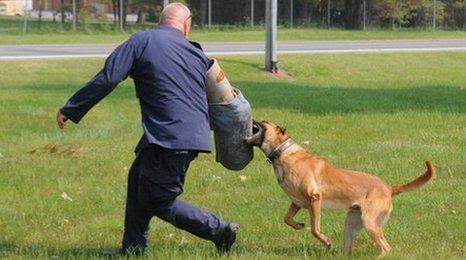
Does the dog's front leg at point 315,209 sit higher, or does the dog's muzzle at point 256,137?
the dog's muzzle at point 256,137

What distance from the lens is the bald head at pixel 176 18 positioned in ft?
19.5

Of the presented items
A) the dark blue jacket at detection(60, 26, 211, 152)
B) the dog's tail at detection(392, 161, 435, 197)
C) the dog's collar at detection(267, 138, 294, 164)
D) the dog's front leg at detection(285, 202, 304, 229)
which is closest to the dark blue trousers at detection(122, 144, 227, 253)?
the dark blue jacket at detection(60, 26, 211, 152)

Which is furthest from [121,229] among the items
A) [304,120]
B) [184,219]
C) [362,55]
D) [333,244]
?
[362,55]

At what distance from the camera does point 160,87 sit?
5770 millimetres

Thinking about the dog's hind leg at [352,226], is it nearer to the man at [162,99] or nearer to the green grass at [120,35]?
the man at [162,99]

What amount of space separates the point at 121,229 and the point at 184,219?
1343 millimetres

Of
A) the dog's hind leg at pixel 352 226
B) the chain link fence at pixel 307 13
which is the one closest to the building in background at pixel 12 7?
the chain link fence at pixel 307 13

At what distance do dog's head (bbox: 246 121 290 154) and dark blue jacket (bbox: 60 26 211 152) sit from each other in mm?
544

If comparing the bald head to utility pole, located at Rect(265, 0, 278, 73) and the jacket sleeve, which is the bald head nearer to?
the jacket sleeve

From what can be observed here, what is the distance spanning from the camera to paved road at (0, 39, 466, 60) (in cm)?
2533

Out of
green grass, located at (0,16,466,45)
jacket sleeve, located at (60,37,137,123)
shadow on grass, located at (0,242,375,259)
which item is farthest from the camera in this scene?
green grass, located at (0,16,466,45)

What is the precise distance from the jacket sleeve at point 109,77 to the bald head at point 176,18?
307 mm

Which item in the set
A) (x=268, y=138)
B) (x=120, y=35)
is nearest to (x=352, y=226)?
(x=268, y=138)

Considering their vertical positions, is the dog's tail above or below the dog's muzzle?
below
